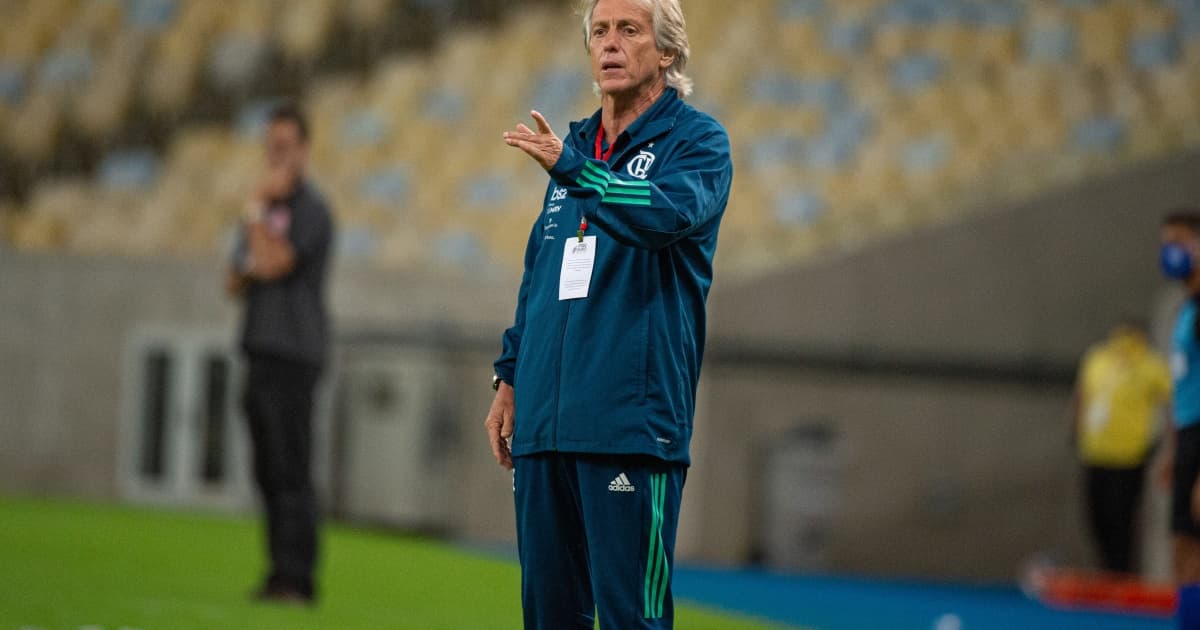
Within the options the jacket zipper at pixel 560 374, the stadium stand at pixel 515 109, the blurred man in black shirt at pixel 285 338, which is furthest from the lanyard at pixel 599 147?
the stadium stand at pixel 515 109

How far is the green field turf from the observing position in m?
6.27

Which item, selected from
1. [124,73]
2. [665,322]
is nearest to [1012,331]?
[124,73]

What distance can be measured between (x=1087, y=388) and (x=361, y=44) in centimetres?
838

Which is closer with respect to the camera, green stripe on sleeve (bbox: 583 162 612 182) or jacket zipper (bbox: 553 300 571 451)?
green stripe on sleeve (bbox: 583 162 612 182)

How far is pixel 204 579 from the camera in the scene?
7.89 metres

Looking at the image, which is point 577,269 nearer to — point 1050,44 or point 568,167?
point 568,167

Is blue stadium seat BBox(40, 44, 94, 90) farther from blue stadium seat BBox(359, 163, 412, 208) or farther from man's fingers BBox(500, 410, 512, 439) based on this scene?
man's fingers BBox(500, 410, 512, 439)

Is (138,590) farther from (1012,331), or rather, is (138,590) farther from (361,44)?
(361,44)

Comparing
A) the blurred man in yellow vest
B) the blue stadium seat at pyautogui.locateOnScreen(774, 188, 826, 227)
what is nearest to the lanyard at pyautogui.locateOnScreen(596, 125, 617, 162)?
the blurred man in yellow vest

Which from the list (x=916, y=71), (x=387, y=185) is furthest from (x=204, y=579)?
(x=916, y=71)

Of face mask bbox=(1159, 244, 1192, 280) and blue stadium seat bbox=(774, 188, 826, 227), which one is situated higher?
blue stadium seat bbox=(774, 188, 826, 227)

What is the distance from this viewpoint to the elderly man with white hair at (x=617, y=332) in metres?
3.22

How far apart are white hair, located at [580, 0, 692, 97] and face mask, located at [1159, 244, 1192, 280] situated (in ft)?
11.9

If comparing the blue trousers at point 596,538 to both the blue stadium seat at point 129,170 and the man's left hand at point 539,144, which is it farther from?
the blue stadium seat at point 129,170
